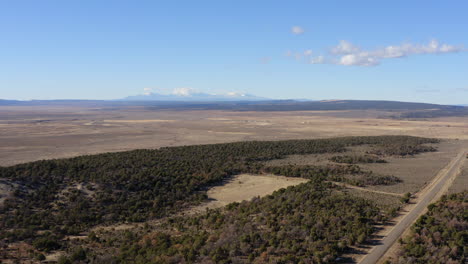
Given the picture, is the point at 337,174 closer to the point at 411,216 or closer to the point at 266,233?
the point at 411,216

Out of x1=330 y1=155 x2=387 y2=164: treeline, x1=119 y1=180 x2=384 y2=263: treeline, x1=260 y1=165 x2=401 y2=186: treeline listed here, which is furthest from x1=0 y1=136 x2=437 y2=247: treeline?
x1=330 y1=155 x2=387 y2=164: treeline

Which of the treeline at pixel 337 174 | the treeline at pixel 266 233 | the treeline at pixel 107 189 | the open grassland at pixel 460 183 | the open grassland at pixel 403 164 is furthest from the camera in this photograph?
the treeline at pixel 337 174

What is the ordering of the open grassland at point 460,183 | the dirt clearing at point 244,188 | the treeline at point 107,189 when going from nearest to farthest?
1. the treeline at point 107,189
2. the dirt clearing at point 244,188
3. the open grassland at point 460,183

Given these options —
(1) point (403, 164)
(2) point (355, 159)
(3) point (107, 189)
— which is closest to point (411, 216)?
(3) point (107, 189)

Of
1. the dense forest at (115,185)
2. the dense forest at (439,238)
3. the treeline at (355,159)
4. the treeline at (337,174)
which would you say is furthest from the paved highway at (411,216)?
the treeline at (355,159)

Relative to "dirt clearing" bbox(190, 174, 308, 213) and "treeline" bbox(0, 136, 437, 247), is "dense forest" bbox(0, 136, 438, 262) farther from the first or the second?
"dirt clearing" bbox(190, 174, 308, 213)

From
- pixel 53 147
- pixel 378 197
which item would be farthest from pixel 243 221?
pixel 53 147

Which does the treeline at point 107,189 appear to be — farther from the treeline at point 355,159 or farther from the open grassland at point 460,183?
the open grassland at point 460,183
